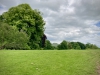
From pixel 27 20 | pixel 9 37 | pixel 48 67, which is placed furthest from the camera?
pixel 27 20

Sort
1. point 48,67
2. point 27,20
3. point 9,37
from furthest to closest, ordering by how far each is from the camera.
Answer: point 27,20, point 9,37, point 48,67

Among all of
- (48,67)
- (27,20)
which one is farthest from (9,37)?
(48,67)

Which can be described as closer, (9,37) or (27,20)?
(9,37)

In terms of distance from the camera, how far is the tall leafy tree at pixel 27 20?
122ft

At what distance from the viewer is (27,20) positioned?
37344 mm

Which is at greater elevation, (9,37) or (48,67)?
(9,37)

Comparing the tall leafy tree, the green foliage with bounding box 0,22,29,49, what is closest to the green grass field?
the green foliage with bounding box 0,22,29,49

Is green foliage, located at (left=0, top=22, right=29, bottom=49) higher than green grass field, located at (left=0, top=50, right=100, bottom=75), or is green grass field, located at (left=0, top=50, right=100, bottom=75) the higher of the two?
green foliage, located at (left=0, top=22, right=29, bottom=49)

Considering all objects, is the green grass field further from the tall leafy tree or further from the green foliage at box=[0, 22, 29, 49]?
the tall leafy tree

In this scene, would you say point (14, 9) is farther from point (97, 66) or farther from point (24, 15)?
point (97, 66)

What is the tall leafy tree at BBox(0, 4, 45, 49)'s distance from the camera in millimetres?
37250

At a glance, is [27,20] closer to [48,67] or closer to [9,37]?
[9,37]

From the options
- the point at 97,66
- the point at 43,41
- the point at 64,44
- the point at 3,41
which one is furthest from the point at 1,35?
the point at 64,44

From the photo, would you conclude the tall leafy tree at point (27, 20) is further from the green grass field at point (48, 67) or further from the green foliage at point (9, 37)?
the green grass field at point (48, 67)
